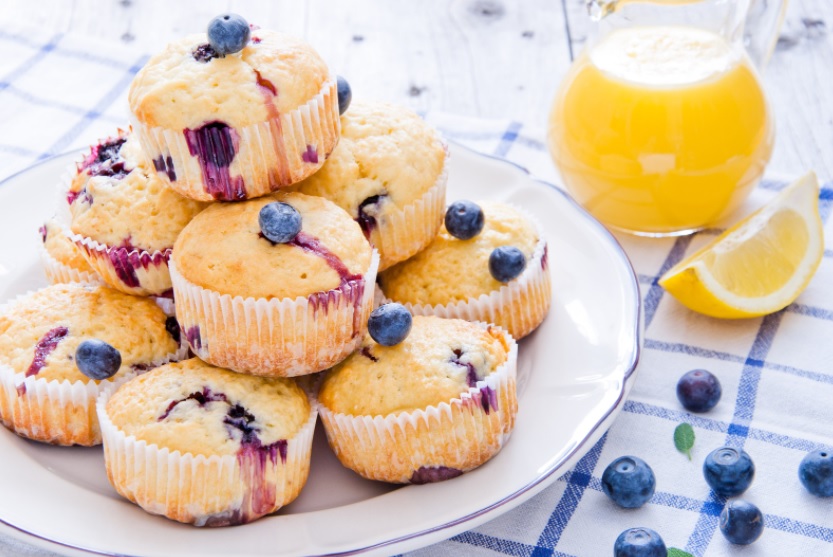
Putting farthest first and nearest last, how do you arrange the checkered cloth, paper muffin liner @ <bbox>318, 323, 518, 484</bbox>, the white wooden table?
the white wooden table < the checkered cloth < paper muffin liner @ <bbox>318, 323, 518, 484</bbox>

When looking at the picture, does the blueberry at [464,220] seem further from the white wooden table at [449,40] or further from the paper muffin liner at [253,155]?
the white wooden table at [449,40]

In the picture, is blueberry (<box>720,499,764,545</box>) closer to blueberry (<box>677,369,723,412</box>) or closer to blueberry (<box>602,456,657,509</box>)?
blueberry (<box>602,456,657,509</box>)

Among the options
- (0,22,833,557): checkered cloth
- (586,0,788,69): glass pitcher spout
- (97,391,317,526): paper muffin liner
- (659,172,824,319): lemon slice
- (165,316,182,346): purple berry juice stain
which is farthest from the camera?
(586,0,788,69): glass pitcher spout

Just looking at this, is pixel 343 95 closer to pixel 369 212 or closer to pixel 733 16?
pixel 369 212

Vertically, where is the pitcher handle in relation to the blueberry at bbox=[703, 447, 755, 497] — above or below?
above

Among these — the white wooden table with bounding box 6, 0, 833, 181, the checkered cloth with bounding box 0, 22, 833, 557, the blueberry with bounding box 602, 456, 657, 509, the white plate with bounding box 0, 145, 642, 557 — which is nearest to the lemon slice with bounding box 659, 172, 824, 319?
the checkered cloth with bounding box 0, 22, 833, 557

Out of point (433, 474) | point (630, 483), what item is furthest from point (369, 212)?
point (630, 483)

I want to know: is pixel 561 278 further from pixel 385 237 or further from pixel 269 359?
pixel 269 359
